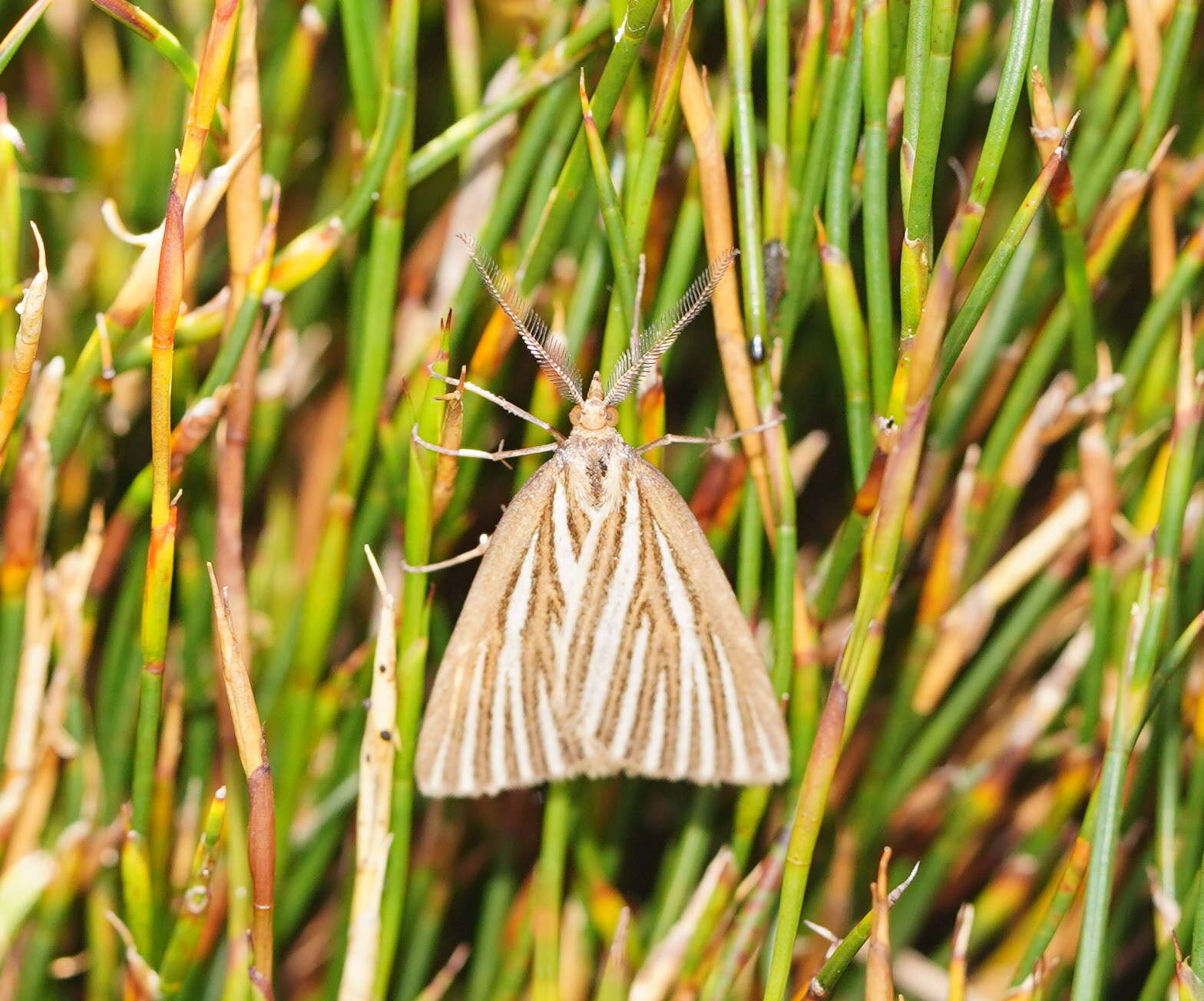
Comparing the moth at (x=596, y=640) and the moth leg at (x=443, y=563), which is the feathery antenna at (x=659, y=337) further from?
the moth leg at (x=443, y=563)

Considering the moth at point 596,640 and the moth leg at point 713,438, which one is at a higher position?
the moth leg at point 713,438

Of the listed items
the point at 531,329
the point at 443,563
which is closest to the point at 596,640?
the point at 443,563

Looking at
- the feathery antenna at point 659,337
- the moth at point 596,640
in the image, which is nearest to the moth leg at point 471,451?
the moth at point 596,640

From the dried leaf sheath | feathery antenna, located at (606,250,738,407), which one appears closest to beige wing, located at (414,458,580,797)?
the dried leaf sheath

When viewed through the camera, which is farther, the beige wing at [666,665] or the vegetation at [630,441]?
the beige wing at [666,665]

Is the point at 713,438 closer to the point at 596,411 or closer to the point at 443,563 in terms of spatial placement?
the point at 596,411

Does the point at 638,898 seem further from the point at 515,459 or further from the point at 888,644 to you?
the point at 515,459

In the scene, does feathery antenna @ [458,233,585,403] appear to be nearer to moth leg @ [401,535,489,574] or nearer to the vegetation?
the vegetation
